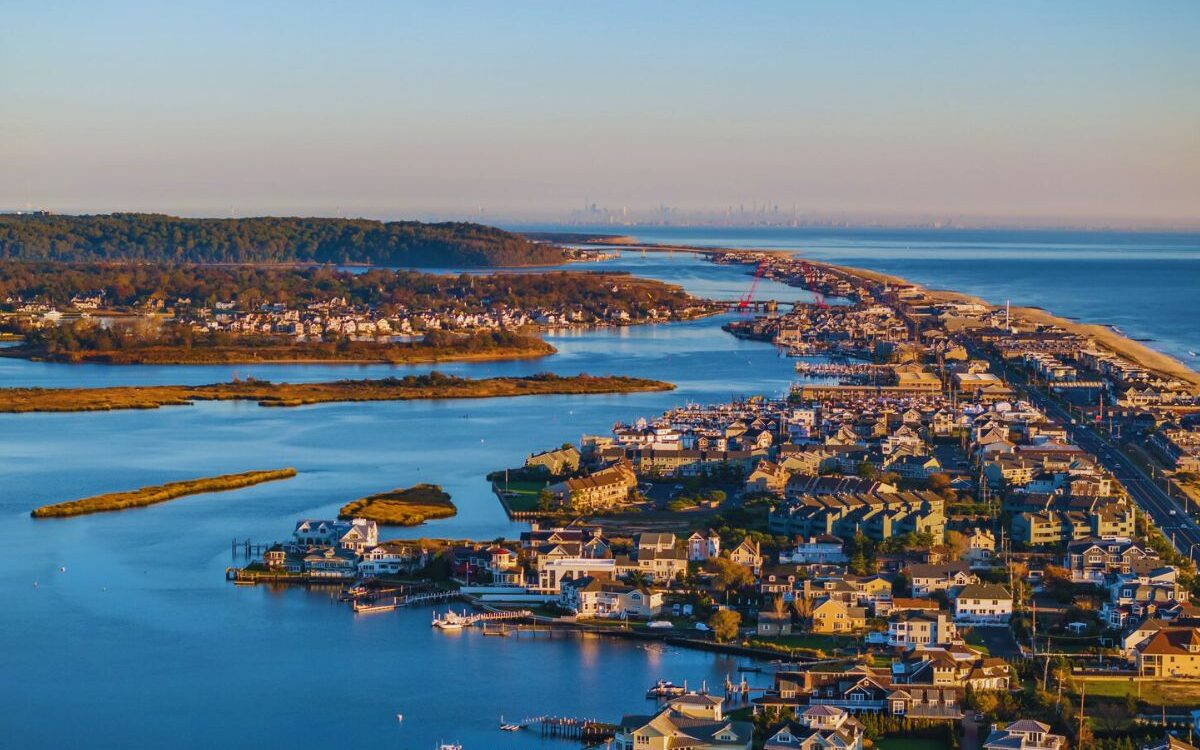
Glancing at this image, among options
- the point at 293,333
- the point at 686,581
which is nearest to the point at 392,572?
the point at 686,581

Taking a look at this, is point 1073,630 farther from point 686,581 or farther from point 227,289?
point 227,289

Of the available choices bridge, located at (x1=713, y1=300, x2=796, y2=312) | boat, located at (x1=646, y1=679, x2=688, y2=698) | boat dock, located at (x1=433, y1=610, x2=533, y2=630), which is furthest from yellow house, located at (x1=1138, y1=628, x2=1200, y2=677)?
bridge, located at (x1=713, y1=300, x2=796, y2=312)

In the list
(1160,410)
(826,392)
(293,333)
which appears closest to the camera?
(1160,410)

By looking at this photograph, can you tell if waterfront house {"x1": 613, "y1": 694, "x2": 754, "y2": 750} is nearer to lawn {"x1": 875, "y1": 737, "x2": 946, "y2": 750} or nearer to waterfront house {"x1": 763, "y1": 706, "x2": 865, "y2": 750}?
waterfront house {"x1": 763, "y1": 706, "x2": 865, "y2": 750}

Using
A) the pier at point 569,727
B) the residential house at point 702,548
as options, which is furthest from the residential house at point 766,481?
the pier at point 569,727

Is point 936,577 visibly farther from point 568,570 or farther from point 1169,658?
point 568,570

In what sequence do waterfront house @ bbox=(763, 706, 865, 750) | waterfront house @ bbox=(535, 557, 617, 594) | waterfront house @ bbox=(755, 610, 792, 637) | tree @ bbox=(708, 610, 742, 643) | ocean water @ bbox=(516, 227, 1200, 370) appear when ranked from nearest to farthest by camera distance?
waterfront house @ bbox=(763, 706, 865, 750), tree @ bbox=(708, 610, 742, 643), waterfront house @ bbox=(755, 610, 792, 637), waterfront house @ bbox=(535, 557, 617, 594), ocean water @ bbox=(516, 227, 1200, 370)

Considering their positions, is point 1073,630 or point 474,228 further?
point 474,228
